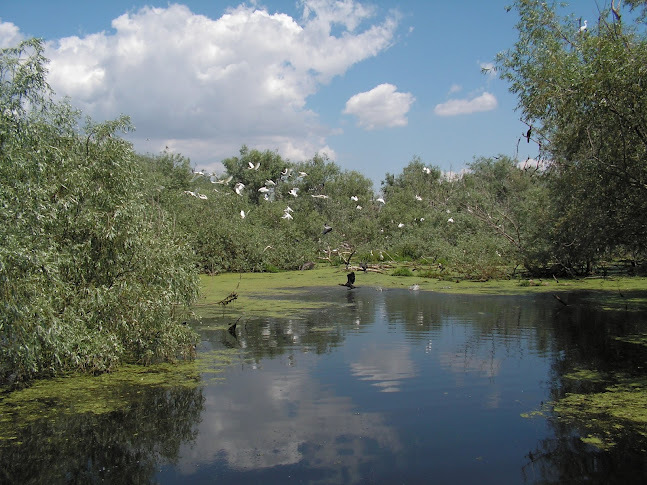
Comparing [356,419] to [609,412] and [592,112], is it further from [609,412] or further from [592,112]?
[592,112]

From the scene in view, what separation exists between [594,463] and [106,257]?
718 centimetres

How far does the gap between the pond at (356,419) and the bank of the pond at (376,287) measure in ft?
13.5

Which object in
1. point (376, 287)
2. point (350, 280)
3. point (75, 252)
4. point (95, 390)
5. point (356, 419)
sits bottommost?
point (356, 419)

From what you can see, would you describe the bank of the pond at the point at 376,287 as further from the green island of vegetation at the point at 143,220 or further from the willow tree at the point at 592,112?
the willow tree at the point at 592,112

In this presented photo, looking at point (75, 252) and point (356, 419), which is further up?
point (75, 252)

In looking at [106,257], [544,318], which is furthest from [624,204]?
[106,257]

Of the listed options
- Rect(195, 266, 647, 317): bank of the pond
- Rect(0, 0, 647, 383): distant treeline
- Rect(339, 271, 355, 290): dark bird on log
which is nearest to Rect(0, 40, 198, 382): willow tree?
Rect(0, 0, 647, 383): distant treeline

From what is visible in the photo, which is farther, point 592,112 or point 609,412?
point 592,112

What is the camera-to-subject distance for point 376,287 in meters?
21.7

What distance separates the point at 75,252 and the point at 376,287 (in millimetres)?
14190

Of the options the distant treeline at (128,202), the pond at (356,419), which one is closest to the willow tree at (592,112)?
the distant treeline at (128,202)

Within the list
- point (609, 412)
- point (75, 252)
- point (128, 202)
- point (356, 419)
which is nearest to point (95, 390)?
point (75, 252)

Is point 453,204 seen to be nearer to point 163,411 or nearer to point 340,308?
point 340,308

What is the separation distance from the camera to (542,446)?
635 cm
